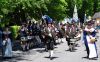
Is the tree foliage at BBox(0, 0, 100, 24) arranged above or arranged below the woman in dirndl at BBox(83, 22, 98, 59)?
above

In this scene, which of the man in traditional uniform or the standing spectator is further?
the standing spectator

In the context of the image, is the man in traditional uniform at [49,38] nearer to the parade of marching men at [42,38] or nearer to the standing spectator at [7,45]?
the parade of marching men at [42,38]

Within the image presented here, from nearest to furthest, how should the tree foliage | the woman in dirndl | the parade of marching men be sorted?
the woman in dirndl < the parade of marching men < the tree foliage

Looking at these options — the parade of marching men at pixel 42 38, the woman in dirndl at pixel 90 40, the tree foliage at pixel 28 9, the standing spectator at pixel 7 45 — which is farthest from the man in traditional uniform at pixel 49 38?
the tree foliage at pixel 28 9

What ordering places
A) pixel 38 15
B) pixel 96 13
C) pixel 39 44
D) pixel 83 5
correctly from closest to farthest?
pixel 39 44, pixel 38 15, pixel 83 5, pixel 96 13

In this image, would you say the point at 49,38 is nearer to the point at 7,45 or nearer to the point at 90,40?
the point at 90,40

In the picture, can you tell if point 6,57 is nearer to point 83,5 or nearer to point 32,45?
point 32,45

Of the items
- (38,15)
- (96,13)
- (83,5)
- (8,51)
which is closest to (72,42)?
(8,51)

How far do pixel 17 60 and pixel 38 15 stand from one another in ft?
40.0

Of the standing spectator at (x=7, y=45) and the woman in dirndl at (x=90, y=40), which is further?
the standing spectator at (x=7, y=45)

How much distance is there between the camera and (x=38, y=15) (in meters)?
29.4

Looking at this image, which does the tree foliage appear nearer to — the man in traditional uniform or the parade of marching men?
the parade of marching men

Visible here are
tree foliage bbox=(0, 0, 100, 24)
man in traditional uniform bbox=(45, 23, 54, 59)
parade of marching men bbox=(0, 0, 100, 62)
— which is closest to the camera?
parade of marching men bbox=(0, 0, 100, 62)

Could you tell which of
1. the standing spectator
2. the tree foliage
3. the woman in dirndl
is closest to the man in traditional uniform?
the woman in dirndl
